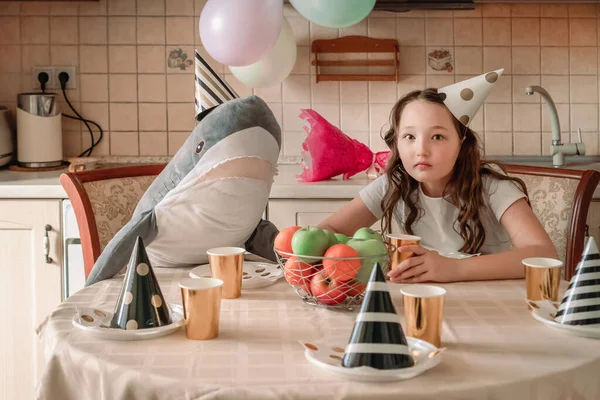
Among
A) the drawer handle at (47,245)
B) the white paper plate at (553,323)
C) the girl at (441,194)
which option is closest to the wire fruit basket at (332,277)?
the white paper plate at (553,323)

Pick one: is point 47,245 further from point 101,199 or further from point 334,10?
point 334,10

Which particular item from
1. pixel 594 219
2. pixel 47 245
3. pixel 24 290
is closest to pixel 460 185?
pixel 594 219

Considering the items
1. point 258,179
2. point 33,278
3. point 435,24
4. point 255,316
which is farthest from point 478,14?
point 255,316

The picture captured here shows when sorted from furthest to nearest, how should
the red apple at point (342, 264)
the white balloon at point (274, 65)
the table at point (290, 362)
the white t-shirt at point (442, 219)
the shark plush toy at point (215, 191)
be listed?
the white balloon at point (274, 65)
the white t-shirt at point (442, 219)
the shark plush toy at point (215, 191)
the red apple at point (342, 264)
the table at point (290, 362)

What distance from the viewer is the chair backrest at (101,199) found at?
1.98 m

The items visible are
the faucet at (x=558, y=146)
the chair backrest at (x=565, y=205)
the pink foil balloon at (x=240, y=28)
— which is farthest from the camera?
the faucet at (x=558, y=146)

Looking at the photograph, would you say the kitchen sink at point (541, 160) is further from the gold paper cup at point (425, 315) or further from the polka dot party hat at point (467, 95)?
the gold paper cup at point (425, 315)

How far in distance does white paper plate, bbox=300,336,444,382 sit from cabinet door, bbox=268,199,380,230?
1.52m

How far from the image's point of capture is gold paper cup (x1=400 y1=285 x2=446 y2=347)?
1.07 metres

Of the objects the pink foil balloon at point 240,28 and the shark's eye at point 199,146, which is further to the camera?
the pink foil balloon at point 240,28

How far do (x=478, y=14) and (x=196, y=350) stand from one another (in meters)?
2.40

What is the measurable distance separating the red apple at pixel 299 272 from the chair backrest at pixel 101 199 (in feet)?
2.76

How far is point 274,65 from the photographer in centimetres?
271

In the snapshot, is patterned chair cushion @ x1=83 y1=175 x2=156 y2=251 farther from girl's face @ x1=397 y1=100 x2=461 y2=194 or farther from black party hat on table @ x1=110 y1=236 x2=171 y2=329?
black party hat on table @ x1=110 y1=236 x2=171 y2=329
